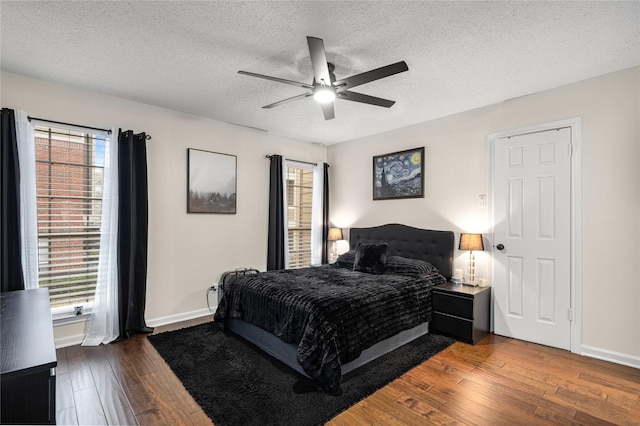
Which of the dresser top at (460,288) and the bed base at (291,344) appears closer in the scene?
the bed base at (291,344)

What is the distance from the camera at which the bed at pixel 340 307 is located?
246 centimetres

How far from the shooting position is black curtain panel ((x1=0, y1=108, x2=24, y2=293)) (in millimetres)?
2803

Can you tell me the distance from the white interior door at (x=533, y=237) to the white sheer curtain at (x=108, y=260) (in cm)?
427

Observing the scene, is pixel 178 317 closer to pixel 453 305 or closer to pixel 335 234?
pixel 335 234

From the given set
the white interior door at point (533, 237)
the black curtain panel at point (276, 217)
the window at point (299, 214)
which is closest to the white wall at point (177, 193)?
the black curtain panel at point (276, 217)

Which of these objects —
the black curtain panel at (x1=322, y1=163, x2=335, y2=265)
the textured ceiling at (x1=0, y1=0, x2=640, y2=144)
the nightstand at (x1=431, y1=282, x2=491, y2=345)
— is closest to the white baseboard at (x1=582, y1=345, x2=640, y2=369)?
the nightstand at (x1=431, y1=282, x2=491, y2=345)

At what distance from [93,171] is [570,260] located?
16.6 feet

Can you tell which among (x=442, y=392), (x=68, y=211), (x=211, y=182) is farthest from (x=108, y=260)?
(x=442, y=392)

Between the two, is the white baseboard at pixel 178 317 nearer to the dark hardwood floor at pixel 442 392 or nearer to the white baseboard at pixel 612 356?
the dark hardwood floor at pixel 442 392

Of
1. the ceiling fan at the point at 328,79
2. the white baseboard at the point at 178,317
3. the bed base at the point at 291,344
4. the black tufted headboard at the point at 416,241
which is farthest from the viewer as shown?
the black tufted headboard at the point at 416,241

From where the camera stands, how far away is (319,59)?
7.23 ft

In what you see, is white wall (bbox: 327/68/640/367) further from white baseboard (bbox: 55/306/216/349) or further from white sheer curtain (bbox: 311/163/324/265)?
white baseboard (bbox: 55/306/216/349)

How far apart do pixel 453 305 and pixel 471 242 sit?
0.74 meters

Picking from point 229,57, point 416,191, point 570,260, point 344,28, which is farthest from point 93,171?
point 570,260
